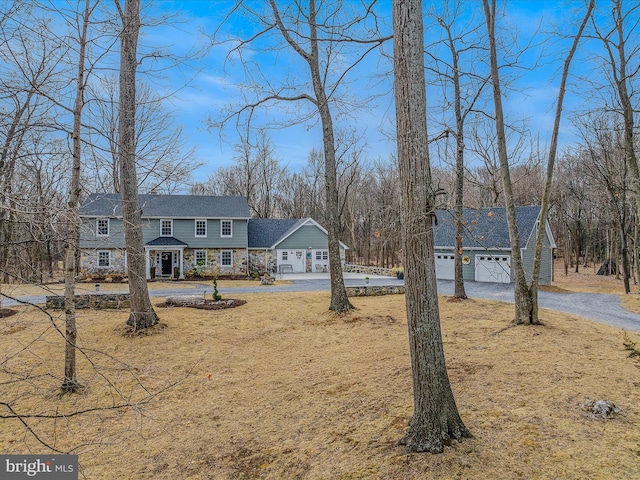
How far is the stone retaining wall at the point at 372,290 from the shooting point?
48.3 ft

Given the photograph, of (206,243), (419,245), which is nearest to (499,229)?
(206,243)

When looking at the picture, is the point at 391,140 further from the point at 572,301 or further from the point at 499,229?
the point at 499,229

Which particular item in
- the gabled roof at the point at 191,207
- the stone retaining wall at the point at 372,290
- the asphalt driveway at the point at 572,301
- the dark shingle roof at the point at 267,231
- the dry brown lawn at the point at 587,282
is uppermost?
the gabled roof at the point at 191,207

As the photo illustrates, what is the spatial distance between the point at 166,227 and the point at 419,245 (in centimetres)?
2305

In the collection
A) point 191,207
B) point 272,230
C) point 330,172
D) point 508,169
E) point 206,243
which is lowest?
point 206,243

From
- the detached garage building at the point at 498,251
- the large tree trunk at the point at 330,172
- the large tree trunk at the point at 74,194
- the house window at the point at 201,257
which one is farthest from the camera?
the house window at the point at 201,257

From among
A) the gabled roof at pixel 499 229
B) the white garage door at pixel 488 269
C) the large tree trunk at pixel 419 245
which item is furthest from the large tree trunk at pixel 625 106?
the white garage door at pixel 488 269

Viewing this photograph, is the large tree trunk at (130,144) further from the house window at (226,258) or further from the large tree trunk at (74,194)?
the house window at (226,258)

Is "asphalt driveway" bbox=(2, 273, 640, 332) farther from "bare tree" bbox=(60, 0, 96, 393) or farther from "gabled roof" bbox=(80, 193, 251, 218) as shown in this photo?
"gabled roof" bbox=(80, 193, 251, 218)

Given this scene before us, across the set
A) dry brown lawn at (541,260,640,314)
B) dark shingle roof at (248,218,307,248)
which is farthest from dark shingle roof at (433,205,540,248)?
dark shingle roof at (248,218,307,248)

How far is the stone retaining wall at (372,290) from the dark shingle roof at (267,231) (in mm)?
10995

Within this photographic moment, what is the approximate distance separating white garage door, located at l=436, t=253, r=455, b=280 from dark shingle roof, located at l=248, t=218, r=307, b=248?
31.3 feet

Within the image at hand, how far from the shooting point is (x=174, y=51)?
6.67 metres

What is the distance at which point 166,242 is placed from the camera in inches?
894
